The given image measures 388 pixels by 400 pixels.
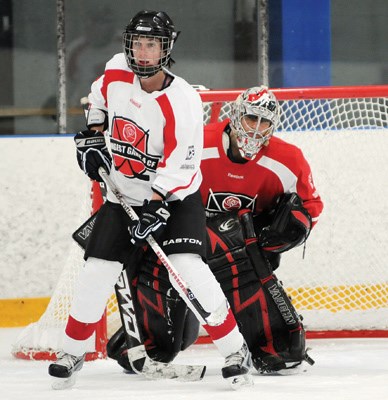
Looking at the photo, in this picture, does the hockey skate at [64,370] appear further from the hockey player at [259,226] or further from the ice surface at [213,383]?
the hockey player at [259,226]

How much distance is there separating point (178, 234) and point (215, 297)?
0.21 metres

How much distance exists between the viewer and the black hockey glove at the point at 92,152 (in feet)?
11.6

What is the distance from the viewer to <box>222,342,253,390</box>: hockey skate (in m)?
3.37

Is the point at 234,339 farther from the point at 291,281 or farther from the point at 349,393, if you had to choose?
the point at 291,281

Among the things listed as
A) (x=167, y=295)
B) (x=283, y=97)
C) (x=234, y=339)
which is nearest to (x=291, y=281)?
(x=283, y=97)

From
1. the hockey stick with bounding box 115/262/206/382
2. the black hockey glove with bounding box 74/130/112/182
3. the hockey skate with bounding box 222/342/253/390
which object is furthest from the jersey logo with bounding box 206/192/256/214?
the hockey skate with bounding box 222/342/253/390

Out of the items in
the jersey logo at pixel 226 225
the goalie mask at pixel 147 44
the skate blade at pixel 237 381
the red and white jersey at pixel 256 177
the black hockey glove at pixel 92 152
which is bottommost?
the skate blade at pixel 237 381

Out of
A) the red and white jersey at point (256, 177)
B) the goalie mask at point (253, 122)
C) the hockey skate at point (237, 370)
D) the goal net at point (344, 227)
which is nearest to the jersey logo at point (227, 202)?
the red and white jersey at point (256, 177)

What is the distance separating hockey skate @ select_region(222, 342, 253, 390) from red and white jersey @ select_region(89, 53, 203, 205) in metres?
0.48

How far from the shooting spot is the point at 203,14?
19.9ft

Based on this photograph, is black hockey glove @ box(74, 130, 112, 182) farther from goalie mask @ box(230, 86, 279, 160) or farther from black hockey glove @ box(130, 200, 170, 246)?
goalie mask @ box(230, 86, 279, 160)

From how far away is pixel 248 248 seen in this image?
12.6 feet

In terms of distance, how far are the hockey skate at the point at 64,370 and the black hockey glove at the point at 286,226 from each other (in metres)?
0.73

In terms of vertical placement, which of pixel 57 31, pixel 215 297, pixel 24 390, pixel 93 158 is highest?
pixel 57 31
